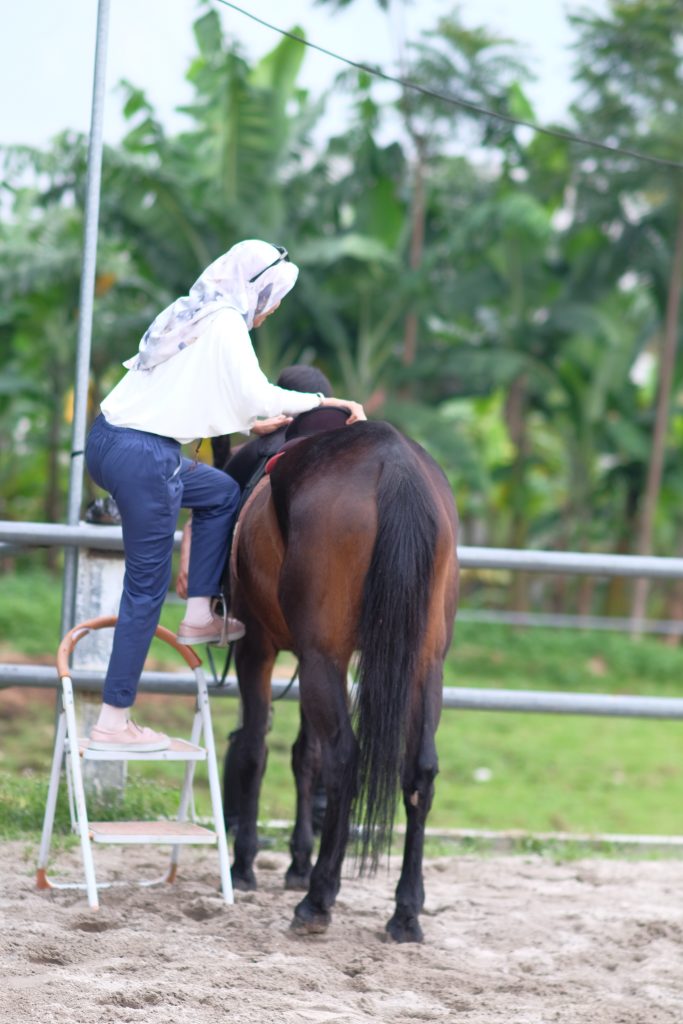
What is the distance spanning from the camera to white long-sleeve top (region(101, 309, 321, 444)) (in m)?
3.40

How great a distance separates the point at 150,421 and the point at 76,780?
1011mm

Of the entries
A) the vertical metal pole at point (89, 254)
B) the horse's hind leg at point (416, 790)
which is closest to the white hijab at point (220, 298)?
the vertical metal pole at point (89, 254)

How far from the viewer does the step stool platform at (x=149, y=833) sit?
3.43 meters

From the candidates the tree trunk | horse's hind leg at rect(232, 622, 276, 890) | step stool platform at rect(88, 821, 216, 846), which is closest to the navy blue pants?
step stool platform at rect(88, 821, 216, 846)

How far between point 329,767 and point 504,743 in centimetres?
633

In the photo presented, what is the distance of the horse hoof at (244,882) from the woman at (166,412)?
2.05 feet

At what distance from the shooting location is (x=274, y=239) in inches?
494

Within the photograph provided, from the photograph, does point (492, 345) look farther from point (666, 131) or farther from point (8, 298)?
point (8, 298)

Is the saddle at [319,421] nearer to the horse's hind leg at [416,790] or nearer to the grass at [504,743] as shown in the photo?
the horse's hind leg at [416,790]

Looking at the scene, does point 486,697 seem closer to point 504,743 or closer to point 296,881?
point 296,881

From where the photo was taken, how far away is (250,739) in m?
3.99

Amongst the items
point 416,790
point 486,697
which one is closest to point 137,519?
point 416,790

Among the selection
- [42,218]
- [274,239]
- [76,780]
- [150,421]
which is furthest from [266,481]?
[42,218]

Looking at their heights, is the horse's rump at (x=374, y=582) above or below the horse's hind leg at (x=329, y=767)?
above
